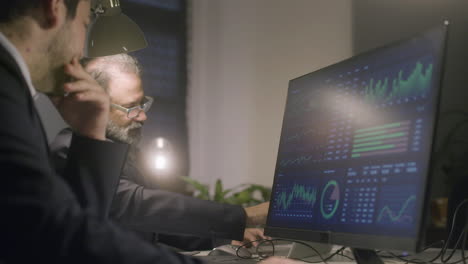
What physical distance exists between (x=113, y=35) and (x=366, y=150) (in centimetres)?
103

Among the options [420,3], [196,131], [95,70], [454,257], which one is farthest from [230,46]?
[454,257]

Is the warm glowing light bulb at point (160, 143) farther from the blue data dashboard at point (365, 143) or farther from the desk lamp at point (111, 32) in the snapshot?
the blue data dashboard at point (365, 143)

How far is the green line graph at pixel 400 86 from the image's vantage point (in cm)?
90

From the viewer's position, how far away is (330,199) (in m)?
1.04

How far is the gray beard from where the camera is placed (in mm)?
2025

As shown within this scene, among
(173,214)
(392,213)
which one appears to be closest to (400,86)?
(392,213)

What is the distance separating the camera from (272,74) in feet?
10.7

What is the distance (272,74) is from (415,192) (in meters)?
2.46

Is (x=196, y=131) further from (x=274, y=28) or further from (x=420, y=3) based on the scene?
(x=420, y=3)

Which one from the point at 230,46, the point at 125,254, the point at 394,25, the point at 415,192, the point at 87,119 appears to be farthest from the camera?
the point at 230,46

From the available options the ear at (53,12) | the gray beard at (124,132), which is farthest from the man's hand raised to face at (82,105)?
the gray beard at (124,132)

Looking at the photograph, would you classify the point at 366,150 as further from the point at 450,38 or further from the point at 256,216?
the point at 450,38

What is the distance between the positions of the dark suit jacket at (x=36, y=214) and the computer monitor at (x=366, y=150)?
1.27 ft

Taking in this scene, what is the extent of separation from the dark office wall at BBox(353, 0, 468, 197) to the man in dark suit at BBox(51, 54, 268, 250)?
1.49 m
